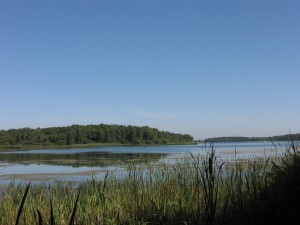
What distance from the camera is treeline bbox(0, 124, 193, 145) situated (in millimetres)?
90312

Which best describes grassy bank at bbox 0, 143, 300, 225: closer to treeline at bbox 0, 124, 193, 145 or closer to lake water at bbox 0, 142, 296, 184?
lake water at bbox 0, 142, 296, 184

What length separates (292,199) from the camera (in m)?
4.27

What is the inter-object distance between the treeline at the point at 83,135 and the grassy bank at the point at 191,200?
84.4 meters

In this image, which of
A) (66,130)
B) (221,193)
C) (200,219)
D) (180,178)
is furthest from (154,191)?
(66,130)

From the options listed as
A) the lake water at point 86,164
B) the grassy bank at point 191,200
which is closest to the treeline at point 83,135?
the lake water at point 86,164

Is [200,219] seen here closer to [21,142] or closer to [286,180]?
[286,180]

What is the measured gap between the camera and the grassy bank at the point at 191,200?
419 cm

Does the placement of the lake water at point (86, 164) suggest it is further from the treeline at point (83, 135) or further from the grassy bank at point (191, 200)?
the treeline at point (83, 135)

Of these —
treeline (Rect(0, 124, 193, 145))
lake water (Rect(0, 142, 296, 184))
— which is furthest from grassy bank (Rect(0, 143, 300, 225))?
treeline (Rect(0, 124, 193, 145))

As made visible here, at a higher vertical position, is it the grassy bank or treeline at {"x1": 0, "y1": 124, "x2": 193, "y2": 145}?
treeline at {"x1": 0, "y1": 124, "x2": 193, "y2": 145}

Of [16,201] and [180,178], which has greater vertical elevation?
[180,178]

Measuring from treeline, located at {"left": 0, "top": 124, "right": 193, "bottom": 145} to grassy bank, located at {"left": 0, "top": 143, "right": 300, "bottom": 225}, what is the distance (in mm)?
84376

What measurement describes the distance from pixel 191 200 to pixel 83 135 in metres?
93.0

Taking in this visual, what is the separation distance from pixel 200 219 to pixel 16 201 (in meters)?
4.54
